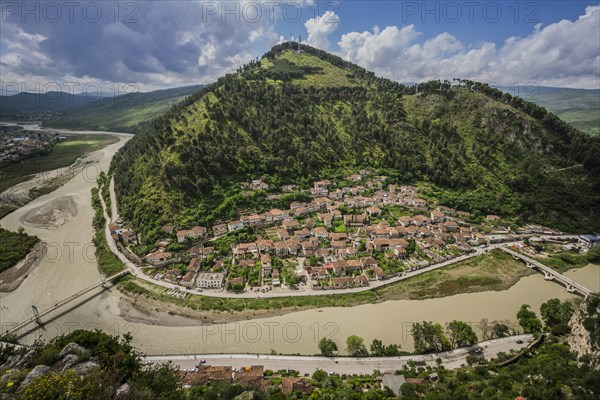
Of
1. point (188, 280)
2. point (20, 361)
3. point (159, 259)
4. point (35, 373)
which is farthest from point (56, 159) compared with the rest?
point (35, 373)

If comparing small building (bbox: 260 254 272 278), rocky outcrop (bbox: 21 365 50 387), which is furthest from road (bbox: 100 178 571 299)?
rocky outcrop (bbox: 21 365 50 387)

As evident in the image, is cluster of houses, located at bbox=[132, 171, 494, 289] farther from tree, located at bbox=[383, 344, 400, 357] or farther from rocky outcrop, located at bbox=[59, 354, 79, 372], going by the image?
rocky outcrop, located at bbox=[59, 354, 79, 372]

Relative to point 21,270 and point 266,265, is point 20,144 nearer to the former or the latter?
point 21,270

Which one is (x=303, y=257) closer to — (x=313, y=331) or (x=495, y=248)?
(x=313, y=331)

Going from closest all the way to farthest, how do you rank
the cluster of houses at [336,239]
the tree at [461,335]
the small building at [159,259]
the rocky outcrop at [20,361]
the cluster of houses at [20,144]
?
→ the rocky outcrop at [20,361], the tree at [461,335], the cluster of houses at [336,239], the small building at [159,259], the cluster of houses at [20,144]

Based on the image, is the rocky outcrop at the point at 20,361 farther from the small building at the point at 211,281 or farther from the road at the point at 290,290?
the small building at the point at 211,281

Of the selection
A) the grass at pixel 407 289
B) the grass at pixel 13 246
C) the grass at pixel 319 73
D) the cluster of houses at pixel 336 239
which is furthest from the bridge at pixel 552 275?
the grass at pixel 319 73
